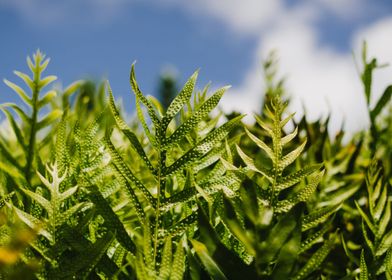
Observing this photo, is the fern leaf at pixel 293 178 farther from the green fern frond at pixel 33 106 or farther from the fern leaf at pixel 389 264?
the green fern frond at pixel 33 106

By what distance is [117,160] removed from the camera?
→ 510 mm

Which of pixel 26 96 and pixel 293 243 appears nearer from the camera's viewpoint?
pixel 293 243

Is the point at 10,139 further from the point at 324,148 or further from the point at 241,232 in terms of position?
the point at 241,232

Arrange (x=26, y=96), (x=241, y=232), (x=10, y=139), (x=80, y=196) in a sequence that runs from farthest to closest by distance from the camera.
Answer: (x=10, y=139), (x=26, y=96), (x=80, y=196), (x=241, y=232)

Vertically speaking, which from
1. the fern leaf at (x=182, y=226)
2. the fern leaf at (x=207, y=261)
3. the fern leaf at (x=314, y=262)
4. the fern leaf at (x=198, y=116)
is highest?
the fern leaf at (x=198, y=116)

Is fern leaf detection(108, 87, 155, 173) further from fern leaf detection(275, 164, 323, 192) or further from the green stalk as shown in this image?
the green stalk

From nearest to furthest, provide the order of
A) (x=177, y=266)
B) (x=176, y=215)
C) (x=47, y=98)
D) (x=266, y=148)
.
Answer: (x=177, y=266) → (x=266, y=148) → (x=176, y=215) → (x=47, y=98)

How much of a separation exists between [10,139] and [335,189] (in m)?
0.79

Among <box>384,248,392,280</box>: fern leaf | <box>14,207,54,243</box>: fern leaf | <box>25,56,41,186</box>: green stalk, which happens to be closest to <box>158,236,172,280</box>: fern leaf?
<box>14,207,54,243</box>: fern leaf

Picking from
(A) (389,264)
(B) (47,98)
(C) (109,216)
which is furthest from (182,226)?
(B) (47,98)

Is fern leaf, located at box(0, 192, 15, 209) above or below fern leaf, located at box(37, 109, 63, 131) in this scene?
below

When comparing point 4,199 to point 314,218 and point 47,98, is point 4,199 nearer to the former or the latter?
point 314,218

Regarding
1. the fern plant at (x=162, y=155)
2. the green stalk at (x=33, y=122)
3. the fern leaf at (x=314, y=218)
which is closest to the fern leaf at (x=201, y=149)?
the fern plant at (x=162, y=155)

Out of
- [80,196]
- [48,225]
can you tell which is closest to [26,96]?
[80,196]
